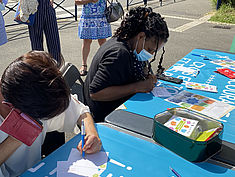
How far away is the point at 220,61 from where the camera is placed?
8.92 ft

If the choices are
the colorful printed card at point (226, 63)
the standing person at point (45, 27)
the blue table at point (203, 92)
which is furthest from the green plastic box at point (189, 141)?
the standing person at point (45, 27)

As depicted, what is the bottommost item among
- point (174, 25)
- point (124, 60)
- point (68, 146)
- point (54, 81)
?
point (174, 25)

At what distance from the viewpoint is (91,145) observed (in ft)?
4.32

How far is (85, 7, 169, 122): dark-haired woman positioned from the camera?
1895 mm

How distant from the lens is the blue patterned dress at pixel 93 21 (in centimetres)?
396

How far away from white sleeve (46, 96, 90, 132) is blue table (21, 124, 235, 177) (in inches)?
5.5

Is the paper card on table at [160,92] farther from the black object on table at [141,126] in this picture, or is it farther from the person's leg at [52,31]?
the person's leg at [52,31]

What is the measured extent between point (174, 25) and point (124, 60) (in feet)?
21.0

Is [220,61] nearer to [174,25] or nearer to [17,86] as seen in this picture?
[17,86]

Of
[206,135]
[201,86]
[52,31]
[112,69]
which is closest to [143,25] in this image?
[112,69]

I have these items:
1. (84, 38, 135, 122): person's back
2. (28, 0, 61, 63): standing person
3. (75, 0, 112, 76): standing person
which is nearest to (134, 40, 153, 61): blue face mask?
(84, 38, 135, 122): person's back

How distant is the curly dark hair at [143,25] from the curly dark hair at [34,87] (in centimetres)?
104

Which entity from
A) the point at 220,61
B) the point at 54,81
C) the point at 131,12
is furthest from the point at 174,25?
the point at 54,81

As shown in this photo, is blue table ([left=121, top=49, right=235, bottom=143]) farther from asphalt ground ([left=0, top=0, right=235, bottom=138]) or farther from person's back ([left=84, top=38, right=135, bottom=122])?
asphalt ground ([left=0, top=0, right=235, bottom=138])
